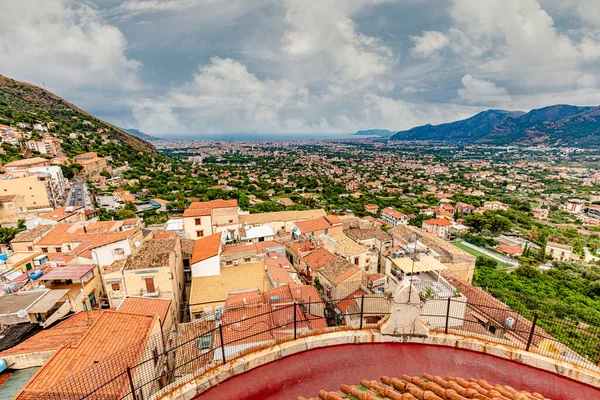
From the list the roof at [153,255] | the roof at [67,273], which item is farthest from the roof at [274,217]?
the roof at [67,273]

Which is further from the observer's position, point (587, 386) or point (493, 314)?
point (493, 314)

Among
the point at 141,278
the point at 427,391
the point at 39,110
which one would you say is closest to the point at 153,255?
the point at 141,278

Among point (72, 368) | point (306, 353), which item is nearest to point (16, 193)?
point (72, 368)

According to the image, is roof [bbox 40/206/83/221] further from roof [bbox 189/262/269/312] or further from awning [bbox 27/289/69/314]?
awning [bbox 27/289/69/314]

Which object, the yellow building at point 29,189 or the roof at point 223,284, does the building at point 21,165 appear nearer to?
the yellow building at point 29,189

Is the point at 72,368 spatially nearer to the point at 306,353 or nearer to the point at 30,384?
the point at 30,384

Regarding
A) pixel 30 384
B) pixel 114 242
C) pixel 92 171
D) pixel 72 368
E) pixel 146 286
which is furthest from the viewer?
pixel 92 171

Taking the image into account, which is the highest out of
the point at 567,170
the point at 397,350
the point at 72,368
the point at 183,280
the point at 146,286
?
the point at 397,350

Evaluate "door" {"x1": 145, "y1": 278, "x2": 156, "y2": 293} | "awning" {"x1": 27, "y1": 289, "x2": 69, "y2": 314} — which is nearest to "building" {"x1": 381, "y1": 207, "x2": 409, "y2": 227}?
"door" {"x1": 145, "y1": 278, "x2": 156, "y2": 293}

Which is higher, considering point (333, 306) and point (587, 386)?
point (587, 386)
